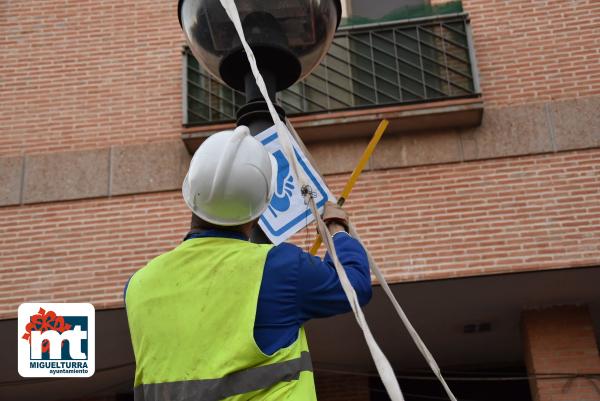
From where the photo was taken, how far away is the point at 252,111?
→ 139 inches

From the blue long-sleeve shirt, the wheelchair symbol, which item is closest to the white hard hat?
the blue long-sleeve shirt

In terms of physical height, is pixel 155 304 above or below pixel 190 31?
below

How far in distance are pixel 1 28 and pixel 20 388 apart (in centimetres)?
503

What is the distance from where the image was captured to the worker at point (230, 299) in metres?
2.21

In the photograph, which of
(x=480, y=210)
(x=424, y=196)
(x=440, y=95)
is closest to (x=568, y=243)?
(x=480, y=210)

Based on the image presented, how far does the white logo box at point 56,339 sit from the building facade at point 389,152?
6.7 inches

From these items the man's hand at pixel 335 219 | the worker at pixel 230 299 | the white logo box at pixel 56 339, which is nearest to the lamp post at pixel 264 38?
the man's hand at pixel 335 219

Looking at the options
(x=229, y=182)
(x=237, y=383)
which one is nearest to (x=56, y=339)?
(x=229, y=182)

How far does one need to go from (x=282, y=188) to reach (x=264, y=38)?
0.80 meters

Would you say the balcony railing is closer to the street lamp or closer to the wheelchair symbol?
the street lamp

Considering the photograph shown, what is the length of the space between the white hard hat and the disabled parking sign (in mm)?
604

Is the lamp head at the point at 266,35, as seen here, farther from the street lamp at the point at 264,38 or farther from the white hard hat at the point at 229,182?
the white hard hat at the point at 229,182

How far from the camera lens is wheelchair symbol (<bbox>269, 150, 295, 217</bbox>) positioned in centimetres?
325

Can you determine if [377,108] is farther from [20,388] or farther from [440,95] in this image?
[20,388]
